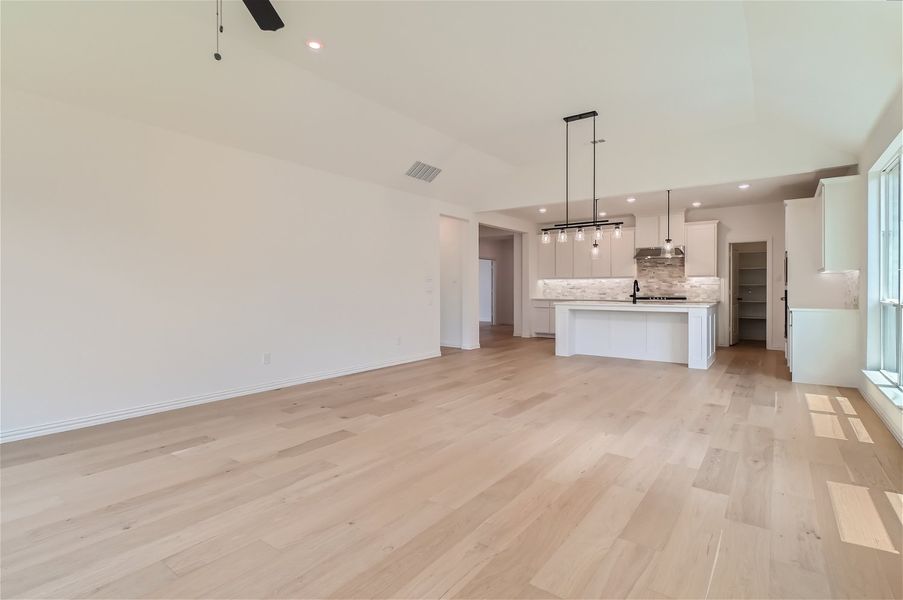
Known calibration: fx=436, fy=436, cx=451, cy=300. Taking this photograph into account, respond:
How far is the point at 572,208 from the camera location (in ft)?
27.2

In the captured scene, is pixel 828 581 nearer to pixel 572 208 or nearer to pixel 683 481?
pixel 683 481

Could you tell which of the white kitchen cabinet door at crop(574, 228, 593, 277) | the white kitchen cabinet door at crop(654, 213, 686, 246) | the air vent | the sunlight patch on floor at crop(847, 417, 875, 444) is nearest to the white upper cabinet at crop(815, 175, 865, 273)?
the sunlight patch on floor at crop(847, 417, 875, 444)

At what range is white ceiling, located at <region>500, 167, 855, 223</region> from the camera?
6036 millimetres

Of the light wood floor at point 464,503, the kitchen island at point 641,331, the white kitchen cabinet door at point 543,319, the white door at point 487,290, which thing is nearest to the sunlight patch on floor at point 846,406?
the light wood floor at point 464,503

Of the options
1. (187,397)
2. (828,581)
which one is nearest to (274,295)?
(187,397)

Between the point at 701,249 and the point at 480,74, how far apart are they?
615 cm

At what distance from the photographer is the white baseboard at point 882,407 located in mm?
3328

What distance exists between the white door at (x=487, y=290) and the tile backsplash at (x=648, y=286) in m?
3.43

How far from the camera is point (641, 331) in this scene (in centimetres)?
704

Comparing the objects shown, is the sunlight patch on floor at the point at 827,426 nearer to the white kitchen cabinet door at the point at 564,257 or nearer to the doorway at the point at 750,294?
the doorway at the point at 750,294

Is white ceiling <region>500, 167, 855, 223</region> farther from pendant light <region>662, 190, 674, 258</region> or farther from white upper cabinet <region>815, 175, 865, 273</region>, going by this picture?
white upper cabinet <region>815, 175, 865, 273</region>

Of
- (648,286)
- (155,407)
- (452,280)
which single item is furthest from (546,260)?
(155,407)

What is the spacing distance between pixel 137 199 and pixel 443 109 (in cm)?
327

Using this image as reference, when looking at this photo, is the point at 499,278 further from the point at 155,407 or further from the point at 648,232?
the point at 155,407
